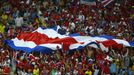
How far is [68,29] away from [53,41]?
2.83m

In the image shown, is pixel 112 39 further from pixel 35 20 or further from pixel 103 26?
pixel 35 20

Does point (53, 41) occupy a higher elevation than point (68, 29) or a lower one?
higher

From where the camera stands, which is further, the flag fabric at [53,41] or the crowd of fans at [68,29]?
the flag fabric at [53,41]

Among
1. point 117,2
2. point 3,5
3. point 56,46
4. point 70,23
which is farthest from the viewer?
point 117,2

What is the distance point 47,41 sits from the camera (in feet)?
97.2

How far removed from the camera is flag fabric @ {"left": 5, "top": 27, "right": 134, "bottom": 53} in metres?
28.8

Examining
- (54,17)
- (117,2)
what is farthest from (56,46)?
(117,2)

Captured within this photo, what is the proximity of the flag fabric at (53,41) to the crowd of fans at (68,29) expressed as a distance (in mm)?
341

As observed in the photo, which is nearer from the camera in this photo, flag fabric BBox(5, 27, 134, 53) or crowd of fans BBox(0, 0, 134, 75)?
crowd of fans BBox(0, 0, 134, 75)

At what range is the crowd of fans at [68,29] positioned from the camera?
26.2m

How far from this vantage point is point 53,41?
2931 cm

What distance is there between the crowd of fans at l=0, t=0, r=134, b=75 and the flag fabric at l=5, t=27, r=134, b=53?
0.34m

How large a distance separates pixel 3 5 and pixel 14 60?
902 centimetres

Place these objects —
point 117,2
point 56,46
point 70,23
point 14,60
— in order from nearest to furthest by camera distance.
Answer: point 14,60, point 56,46, point 70,23, point 117,2
